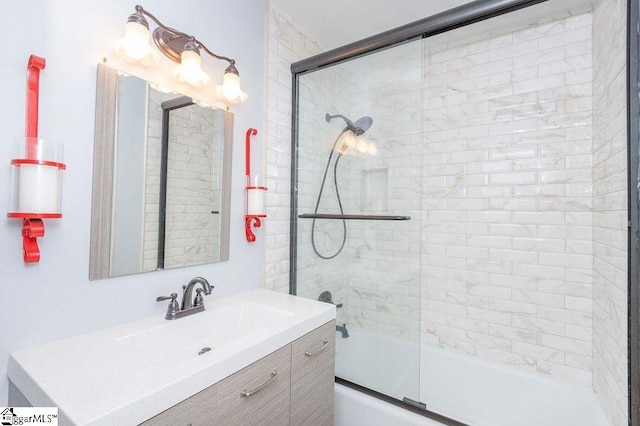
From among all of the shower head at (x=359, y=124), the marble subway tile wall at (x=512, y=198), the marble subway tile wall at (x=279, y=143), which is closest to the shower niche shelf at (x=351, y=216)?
the marble subway tile wall at (x=279, y=143)

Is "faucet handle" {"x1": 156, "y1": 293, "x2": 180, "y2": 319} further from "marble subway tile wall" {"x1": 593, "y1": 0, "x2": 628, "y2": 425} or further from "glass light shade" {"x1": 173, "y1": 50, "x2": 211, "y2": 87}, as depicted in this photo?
"marble subway tile wall" {"x1": 593, "y1": 0, "x2": 628, "y2": 425}

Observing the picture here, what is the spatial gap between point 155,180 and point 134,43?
1.77 feet

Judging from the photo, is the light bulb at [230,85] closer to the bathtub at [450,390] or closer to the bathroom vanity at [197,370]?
the bathroom vanity at [197,370]

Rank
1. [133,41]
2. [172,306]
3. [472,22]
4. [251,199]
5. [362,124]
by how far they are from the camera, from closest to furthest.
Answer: [133,41], [172,306], [472,22], [251,199], [362,124]

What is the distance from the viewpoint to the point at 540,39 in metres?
1.92

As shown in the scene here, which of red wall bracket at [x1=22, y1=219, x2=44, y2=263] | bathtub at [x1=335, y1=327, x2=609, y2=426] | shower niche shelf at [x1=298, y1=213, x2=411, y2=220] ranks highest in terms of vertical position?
shower niche shelf at [x1=298, y1=213, x2=411, y2=220]

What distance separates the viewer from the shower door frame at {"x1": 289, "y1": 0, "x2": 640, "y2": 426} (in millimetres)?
1152

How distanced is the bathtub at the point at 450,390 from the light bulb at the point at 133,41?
183cm

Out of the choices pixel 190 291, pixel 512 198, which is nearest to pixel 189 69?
pixel 190 291

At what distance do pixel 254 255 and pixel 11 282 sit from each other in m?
1.05

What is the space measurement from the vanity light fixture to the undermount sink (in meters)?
1.07

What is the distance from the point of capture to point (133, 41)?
1.16 m

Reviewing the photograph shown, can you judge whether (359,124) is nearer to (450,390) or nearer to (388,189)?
(388,189)

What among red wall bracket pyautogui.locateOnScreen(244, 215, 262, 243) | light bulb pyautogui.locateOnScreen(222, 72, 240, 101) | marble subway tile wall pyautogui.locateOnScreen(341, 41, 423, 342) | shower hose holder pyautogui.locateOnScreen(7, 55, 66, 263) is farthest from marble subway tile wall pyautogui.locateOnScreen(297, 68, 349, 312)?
shower hose holder pyautogui.locateOnScreen(7, 55, 66, 263)
